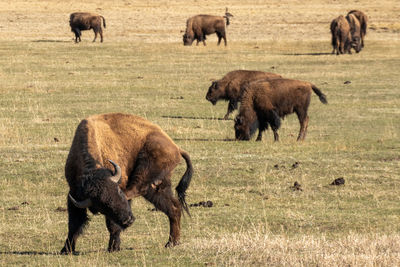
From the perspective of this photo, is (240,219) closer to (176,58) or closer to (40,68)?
(40,68)

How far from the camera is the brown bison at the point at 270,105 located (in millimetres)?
17531

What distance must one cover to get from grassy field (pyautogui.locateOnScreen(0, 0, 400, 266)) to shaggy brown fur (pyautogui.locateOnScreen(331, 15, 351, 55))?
32.1 inches

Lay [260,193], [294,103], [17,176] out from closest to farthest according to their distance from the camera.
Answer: [260,193] < [17,176] < [294,103]

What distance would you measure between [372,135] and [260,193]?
6729 mm

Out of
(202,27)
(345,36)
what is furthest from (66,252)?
(202,27)

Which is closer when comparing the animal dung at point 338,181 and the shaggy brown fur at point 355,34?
the animal dung at point 338,181

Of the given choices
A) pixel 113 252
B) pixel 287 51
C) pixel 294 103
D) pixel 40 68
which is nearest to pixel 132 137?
pixel 113 252

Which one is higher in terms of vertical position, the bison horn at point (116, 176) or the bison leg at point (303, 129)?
the bison horn at point (116, 176)

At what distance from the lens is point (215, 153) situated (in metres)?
15.4

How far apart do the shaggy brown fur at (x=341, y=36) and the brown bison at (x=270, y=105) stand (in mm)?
20797

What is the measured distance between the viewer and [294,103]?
711 inches

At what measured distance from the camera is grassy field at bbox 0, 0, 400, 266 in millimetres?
8586

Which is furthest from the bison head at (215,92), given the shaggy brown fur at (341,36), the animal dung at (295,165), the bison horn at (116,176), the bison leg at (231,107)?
the shaggy brown fur at (341,36)

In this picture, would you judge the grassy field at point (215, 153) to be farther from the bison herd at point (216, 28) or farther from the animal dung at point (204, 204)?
the bison herd at point (216, 28)
